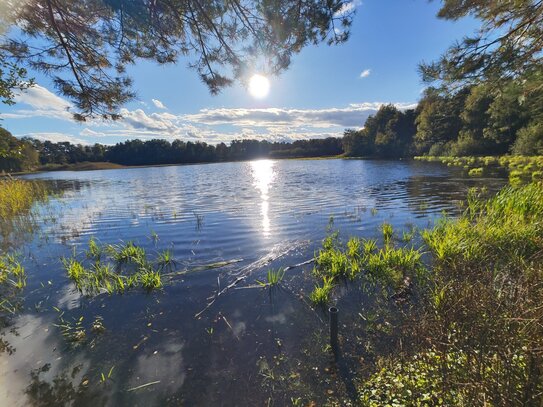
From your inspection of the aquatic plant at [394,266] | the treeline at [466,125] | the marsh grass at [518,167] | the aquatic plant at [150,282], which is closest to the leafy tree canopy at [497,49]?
the treeline at [466,125]

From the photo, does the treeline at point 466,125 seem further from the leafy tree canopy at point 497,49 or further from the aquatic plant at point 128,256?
the aquatic plant at point 128,256

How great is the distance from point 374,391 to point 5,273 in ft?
30.6

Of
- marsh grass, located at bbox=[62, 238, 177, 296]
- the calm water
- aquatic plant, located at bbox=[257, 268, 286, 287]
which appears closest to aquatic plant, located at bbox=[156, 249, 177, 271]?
marsh grass, located at bbox=[62, 238, 177, 296]

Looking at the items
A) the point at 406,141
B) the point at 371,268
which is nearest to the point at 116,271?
the point at 371,268

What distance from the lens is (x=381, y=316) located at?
5.09 metres

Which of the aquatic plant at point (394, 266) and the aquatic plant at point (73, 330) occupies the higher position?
the aquatic plant at point (394, 266)

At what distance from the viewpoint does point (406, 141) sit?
8950 centimetres

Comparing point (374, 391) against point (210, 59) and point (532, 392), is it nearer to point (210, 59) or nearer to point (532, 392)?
point (532, 392)

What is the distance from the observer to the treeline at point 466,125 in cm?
792

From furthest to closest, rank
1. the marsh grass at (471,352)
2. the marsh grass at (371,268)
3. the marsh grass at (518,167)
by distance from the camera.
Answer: the marsh grass at (518,167), the marsh grass at (371,268), the marsh grass at (471,352)

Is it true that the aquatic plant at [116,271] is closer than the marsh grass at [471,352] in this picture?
No

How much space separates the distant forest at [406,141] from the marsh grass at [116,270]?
10.6 ft

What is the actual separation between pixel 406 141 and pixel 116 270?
320 feet

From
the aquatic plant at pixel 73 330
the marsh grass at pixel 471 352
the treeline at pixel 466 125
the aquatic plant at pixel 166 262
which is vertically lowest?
the aquatic plant at pixel 166 262
